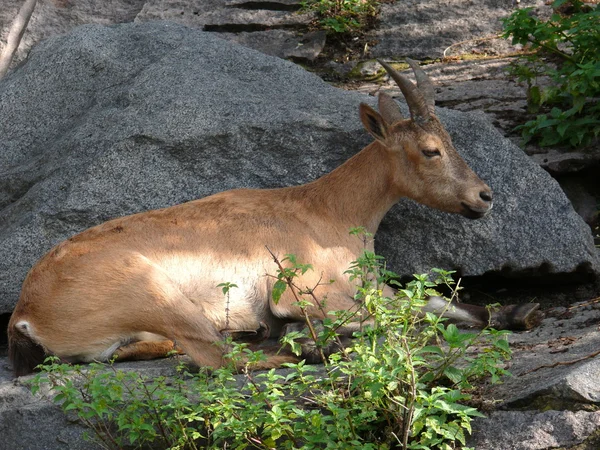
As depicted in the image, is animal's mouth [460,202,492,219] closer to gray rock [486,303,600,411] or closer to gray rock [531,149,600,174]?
gray rock [486,303,600,411]

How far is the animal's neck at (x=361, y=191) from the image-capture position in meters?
6.38

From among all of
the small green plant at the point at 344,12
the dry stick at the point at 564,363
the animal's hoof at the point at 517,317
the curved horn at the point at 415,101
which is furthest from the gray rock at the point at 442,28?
the dry stick at the point at 564,363

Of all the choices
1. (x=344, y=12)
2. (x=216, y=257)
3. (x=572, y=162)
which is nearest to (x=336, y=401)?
(x=216, y=257)

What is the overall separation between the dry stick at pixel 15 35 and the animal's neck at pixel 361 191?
4.31 m

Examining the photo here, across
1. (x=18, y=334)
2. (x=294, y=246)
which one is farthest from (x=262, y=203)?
(x=18, y=334)

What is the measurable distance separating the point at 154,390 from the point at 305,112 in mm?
2899

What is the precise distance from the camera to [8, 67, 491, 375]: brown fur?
215 inches

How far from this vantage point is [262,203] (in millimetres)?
6273

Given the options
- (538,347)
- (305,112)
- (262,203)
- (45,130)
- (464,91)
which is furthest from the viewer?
(464,91)

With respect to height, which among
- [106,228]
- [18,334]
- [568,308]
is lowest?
[568,308]

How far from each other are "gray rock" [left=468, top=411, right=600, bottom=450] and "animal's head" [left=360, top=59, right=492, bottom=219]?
2115 millimetres

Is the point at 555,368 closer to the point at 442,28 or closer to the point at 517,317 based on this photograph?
the point at 517,317

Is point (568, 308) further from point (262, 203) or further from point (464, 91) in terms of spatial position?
point (464, 91)

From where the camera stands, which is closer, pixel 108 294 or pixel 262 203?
pixel 108 294
